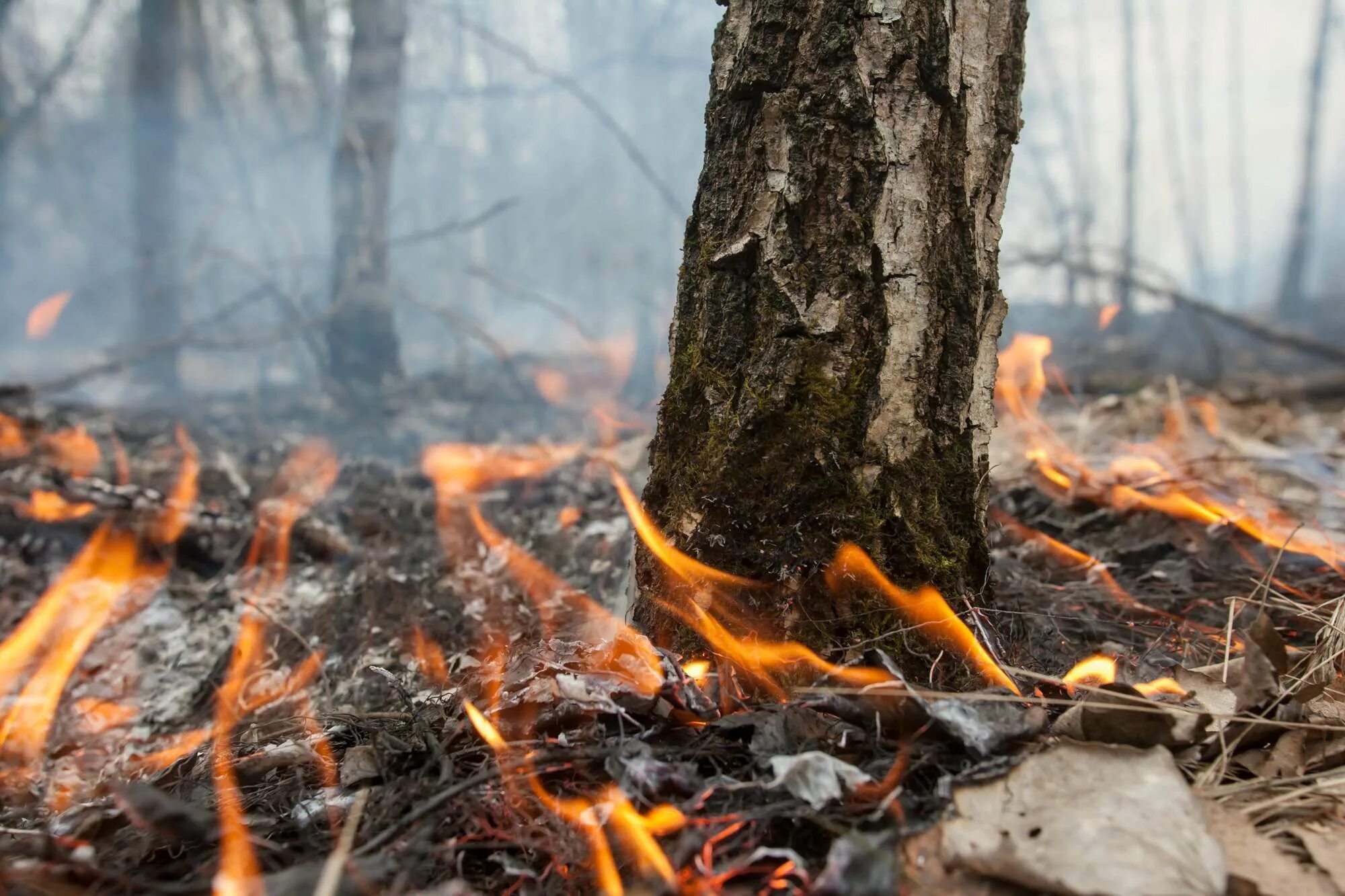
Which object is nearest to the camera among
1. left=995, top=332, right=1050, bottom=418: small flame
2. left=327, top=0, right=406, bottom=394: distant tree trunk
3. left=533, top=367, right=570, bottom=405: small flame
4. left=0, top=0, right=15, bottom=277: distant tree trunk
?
left=995, top=332, right=1050, bottom=418: small flame

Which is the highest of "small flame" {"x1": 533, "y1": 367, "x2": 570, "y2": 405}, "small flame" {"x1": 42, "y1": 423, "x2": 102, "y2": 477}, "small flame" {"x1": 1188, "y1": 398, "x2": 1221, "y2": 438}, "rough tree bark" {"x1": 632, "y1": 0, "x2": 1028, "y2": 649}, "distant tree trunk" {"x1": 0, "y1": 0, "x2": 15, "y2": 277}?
"distant tree trunk" {"x1": 0, "y1": 0, "x2": 15, "y2": 277}

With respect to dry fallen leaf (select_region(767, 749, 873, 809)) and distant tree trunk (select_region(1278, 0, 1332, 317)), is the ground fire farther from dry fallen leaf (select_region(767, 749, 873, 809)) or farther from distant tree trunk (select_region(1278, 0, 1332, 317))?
distant tree trunk (select_region(1278, 0, 1332, 317))

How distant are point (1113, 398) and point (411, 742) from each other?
5.06 meters

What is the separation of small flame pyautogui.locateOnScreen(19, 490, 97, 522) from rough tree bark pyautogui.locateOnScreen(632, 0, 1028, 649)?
3276 mm

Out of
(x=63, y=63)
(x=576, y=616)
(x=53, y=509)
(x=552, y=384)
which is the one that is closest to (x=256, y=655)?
(x=576, y=616)

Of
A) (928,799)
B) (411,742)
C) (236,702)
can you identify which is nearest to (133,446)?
(236,702)

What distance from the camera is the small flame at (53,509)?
3.65m

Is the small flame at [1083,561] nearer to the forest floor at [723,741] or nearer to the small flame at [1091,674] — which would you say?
the forest floor at [723,741]

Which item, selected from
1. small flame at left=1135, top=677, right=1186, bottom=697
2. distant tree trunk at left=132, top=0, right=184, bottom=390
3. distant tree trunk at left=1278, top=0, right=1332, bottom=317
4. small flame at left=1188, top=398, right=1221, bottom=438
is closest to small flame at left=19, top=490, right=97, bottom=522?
small flame at left=1135, top=677, right=1186, bottom=697

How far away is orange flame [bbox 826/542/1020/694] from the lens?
1.67 metres

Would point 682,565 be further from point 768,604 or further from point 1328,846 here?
point 1328,846

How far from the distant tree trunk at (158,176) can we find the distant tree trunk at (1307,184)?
1938cm

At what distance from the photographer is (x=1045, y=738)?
1393mm

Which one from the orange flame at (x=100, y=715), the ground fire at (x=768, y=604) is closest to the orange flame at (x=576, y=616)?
the ground fire at (x=768, y=604)
